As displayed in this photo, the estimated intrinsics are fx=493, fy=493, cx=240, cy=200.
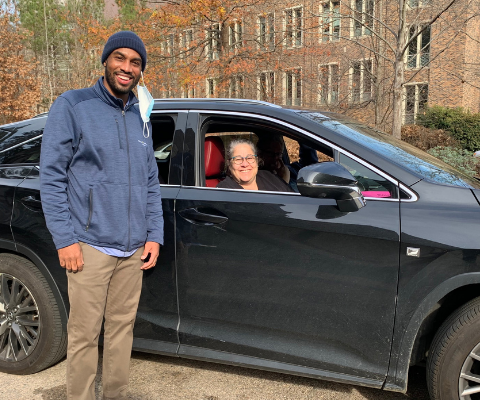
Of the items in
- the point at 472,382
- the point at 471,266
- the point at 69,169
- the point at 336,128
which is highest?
the point at 336,128

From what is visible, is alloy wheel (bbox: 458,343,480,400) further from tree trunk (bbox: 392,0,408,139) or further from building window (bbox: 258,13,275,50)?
building window (bbox: 258,13,275,50)

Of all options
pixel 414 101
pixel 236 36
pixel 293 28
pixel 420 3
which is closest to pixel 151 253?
pixel 420 3

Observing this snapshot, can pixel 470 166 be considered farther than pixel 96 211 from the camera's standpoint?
Yes

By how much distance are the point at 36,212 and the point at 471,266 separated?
2.47 metres

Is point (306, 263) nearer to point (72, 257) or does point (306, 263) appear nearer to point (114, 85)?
point (72, 257)

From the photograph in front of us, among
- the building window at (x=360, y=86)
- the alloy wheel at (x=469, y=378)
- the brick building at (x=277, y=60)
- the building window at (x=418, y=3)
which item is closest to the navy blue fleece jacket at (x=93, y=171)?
the alloy wheel at (x=469, y=378)

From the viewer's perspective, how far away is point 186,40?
1617 centimetres

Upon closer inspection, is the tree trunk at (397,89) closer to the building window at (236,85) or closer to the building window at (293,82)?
the building window at (293,82)

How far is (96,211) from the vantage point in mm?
2367

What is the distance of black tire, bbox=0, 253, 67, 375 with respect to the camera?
10.3 feet

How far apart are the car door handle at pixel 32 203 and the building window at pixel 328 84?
13.6m

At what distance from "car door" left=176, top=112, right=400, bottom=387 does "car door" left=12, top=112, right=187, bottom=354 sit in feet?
0.23

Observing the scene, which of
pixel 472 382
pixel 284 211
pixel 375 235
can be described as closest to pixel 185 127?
pixel 284 211

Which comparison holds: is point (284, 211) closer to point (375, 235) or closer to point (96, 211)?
point (375, 235)
